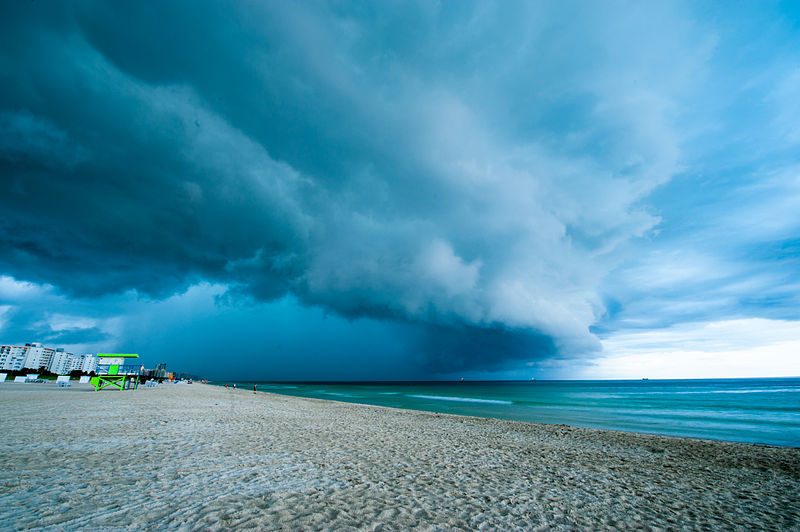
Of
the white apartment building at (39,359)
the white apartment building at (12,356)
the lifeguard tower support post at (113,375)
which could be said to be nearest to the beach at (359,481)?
the lifeguard tower support post at (113,375)

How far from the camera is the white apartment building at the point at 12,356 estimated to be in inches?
6053

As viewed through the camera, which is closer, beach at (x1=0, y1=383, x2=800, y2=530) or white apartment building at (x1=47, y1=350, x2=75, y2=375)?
beach at (x1=0, y1=383, x2=800, y2=530)

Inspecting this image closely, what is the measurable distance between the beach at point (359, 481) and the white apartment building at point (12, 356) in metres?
216

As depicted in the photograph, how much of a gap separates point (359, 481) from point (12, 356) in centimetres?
23706

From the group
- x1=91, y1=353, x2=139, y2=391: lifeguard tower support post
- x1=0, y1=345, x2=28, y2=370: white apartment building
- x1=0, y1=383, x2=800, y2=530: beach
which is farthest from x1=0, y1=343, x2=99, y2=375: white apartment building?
x1=0, y1=383, x2=800, y2=530: beach

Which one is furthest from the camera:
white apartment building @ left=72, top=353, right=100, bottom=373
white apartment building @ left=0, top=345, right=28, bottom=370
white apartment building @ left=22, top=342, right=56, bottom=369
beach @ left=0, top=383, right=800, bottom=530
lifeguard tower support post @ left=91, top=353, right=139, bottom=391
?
white apartment building @ left=72, top=353, right=100, bottom=373

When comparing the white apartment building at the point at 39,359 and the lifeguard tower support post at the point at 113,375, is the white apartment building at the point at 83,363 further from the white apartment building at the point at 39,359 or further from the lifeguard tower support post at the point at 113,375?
the lifeguard tower support post at the point at 113,375

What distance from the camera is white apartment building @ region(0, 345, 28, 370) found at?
6053 inches

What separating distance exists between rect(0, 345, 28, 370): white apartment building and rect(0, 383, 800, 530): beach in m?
216

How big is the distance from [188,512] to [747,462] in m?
18.6

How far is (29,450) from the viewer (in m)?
9.62

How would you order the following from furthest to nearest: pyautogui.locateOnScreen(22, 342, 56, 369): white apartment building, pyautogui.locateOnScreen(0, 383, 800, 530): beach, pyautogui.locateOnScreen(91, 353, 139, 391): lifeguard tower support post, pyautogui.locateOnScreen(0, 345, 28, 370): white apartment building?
A: pyautogui.locateOnScreen(22, 342, 56, 369): white apartment building, pyautogui.locateOnScreen(0, 345, 28, 370): white apartment building, pyautogui.locateOnScreen(91, 353, 139, 391): lifeguard tower support post, pyautogui.locateOnScreen(0, 383, 800, 530): beach

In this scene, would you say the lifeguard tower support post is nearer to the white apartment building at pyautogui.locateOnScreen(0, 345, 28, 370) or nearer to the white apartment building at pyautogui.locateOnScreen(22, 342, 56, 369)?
the white apartment building at pyautogui.locateOnScreen(0, 345, 28, 370)

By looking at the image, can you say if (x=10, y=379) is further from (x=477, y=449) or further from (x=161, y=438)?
(x=477, y=449)
